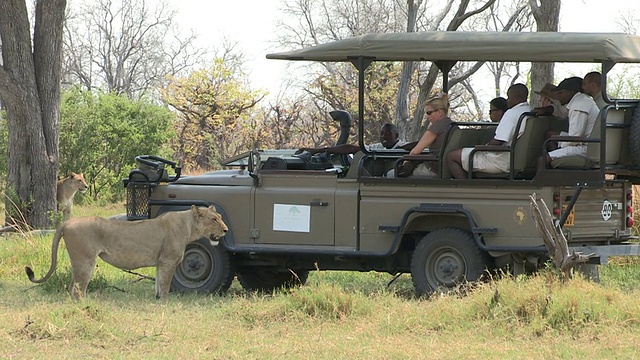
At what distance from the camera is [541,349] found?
744 centimetres

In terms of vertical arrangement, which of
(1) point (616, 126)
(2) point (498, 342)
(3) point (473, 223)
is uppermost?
(1) point (616, 126)

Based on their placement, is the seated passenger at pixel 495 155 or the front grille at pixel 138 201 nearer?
the seated passenger at pixel 495 155

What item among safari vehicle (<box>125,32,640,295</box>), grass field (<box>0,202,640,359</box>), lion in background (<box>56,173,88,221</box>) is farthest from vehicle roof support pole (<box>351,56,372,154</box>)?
lion in background (<box>56,173,88,221</box>)

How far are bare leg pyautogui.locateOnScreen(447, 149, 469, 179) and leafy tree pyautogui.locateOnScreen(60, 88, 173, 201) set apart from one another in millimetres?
14719

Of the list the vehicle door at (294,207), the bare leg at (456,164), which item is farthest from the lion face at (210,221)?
the bare leg at (456,164)

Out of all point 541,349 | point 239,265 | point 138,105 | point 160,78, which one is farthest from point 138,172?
point 160,78

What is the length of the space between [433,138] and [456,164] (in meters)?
0.45

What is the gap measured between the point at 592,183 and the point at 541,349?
7.55ft

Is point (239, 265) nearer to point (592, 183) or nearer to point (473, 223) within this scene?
point (473, 223)

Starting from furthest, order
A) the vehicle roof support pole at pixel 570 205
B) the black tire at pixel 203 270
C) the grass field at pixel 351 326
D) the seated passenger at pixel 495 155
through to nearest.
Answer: the black tire at pixel 203 270
the seated passenger at pixel 495 155
the vehicle roof support pole at pixel 570 205
the grass field at pixel 351 326

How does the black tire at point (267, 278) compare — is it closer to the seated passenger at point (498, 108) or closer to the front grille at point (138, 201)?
Result: the front grille at point (138, 201)

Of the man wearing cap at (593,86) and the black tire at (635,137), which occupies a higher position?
the man wearing cap at (593,86)

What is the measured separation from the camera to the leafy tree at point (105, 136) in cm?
2359

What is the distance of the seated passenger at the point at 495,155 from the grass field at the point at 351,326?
94cm
